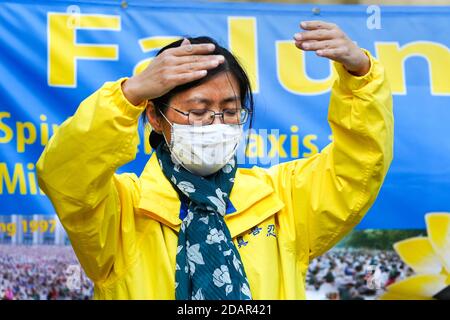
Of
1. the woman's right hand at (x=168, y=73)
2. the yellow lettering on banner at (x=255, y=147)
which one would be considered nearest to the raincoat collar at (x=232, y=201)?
the woman's right hand at (x=168, y=73)

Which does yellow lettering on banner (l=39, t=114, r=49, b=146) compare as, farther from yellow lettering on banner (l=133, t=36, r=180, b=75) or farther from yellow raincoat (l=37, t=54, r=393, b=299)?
yellow raincoat (l=37, t=54, r=393, b=299)

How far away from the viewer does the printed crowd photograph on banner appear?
209 centimetres

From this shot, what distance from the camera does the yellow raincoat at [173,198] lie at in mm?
1987

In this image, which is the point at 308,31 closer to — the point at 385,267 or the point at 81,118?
the point at 81,118

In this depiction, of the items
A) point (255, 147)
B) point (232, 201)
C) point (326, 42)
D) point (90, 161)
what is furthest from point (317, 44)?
point (255, 147)

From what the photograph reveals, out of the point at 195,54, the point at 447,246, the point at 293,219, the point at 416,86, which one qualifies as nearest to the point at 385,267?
the point at 447,246

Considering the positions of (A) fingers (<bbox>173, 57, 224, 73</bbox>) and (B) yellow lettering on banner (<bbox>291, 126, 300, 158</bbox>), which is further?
(B) yellow lettering on banner (<bbox>291, 126, 300, 158</bbox>)

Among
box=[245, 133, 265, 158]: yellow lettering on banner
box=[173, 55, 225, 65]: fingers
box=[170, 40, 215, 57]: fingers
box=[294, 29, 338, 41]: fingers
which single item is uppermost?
box=[294, 29, 338, 41]: fingers

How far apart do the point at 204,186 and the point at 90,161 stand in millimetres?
Result: 380

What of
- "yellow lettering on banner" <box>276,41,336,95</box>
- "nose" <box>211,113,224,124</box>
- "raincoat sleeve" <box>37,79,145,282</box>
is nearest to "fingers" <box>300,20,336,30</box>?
"nose" <box>211,113,224,124</box>

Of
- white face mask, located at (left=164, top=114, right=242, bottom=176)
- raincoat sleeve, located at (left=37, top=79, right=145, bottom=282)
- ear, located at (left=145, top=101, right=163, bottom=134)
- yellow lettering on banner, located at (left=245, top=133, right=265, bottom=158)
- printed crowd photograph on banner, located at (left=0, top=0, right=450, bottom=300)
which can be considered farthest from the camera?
yellow lettering on banner, located at (left=245, top=133, right=265, bottom=158)

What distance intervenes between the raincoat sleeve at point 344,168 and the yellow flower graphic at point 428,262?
126 centimetres

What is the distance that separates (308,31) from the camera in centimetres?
204

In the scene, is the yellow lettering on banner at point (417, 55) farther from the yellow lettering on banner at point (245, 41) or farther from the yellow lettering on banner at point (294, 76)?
the yellow lettering on banner at point (245, 41)
